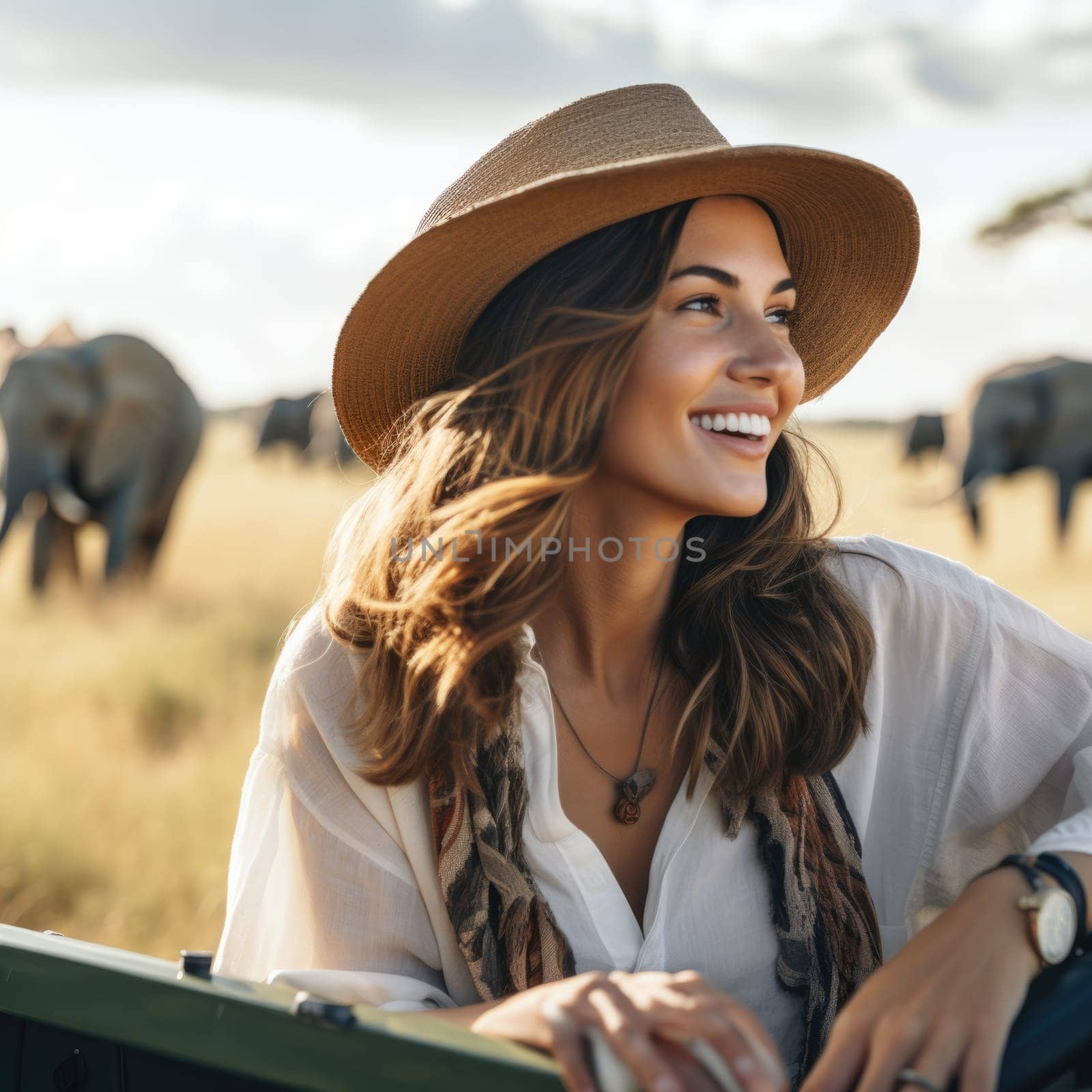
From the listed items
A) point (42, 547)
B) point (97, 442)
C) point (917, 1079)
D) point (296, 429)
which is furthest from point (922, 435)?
point (917, 1079)

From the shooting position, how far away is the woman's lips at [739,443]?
74.1 inches

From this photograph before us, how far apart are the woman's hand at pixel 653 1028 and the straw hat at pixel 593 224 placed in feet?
3.46

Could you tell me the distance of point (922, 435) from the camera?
17.9 metres

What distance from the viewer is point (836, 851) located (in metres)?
1.85

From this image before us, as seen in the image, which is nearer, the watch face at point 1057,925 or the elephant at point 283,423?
the watch face at point 1057,925

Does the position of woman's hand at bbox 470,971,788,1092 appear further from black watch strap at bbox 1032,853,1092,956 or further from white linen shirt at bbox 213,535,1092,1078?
white linen shirt at bbox 213,535,1092,1078

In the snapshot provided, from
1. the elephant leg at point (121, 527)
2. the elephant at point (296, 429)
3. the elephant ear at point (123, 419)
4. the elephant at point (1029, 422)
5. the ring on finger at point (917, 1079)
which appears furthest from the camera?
the elephant at point (296, 429)

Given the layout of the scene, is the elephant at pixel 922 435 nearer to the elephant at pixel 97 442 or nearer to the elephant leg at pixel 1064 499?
the elephant leg at pixel 1064 499

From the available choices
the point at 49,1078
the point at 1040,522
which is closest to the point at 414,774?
the point at 49,1078

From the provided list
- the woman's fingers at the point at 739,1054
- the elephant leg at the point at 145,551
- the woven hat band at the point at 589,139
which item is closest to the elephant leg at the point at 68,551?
the elephant leg at the point at 145,551

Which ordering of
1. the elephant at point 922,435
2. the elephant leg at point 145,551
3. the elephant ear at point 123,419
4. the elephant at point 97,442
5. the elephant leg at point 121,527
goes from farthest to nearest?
the elephant at point 922,435 → the elephant leg at point 145,551 → the elephant leg at point 121,527 → the elephant ear at point 123,419 → the elephant at point 97,442

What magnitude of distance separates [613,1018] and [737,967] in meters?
0.75

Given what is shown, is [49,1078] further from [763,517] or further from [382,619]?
[763,517]

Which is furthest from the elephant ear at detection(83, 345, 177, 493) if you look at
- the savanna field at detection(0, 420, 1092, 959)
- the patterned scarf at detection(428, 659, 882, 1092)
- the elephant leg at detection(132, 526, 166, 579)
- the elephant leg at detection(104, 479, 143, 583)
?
the patterned scarf at detection(428, 659, 882, 1092)
